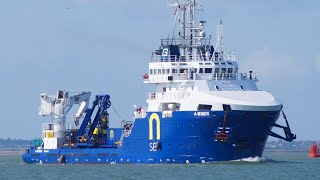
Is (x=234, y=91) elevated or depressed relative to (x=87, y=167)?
elevated

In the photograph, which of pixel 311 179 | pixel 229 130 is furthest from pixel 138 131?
pixel 311 179

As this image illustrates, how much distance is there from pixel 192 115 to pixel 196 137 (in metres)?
1.57

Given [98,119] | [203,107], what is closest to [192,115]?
[203,107]

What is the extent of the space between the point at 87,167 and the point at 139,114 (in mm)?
5615

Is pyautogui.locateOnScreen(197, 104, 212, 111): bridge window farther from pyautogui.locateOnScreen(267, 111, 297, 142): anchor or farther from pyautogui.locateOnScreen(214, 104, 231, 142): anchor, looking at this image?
pyautogui.locateOnScreen(267, 111, 297, 142): anchor

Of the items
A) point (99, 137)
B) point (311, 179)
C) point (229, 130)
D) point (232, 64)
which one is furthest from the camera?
point (99, 137)

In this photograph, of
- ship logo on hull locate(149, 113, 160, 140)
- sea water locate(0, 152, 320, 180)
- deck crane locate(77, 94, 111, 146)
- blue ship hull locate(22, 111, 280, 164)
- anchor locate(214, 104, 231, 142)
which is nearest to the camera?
sea water locate(0, 152, 320, 180)

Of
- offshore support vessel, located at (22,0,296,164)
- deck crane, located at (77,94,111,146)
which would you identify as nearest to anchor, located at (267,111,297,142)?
offshore support vessel, located at (22,0,296,164)

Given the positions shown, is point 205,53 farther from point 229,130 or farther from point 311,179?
point 311,179

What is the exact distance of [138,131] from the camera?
265 ft

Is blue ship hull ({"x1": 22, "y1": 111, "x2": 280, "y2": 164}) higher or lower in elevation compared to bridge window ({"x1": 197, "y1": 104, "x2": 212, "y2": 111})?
lower

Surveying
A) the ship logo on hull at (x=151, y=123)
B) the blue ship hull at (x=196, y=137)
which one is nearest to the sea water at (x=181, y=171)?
the blue ship hull at (x=196, y=137)

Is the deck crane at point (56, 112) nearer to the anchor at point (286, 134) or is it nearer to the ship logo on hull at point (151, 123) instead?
the ship logo on hull at point (151, 123)

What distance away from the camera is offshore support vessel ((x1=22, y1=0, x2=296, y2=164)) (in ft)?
253
